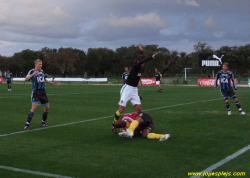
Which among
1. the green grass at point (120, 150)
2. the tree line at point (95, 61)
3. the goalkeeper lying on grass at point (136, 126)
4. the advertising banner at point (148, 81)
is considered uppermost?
the tree line at point (95, 61)

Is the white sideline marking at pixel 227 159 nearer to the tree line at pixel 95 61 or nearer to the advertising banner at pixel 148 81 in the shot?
the advertising banner at pixel 148 81

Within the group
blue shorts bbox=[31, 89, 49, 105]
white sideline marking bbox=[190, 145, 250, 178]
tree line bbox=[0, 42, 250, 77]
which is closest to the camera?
white sideline marking bbox=[190, 145, 250, 178]

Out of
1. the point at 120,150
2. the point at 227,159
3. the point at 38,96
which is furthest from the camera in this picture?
the point at 38,96

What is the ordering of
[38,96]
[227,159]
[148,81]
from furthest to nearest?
[148,81], [38,96], [227,159]

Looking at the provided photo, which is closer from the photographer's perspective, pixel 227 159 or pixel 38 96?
pixel 227 159

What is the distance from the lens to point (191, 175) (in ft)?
17.6

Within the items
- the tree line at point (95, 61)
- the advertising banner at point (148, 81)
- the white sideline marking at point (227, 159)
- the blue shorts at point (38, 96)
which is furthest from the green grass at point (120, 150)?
the tree line at point (95, 61)

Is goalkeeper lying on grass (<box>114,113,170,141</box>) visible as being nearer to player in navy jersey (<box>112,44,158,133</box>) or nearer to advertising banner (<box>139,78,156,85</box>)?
player in navy jersey (<box>112,44,158,133</box>)

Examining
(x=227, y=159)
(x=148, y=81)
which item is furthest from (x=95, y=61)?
(x=227, y=159)

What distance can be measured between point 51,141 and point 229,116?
7339 millimetres

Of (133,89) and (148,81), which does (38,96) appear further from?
(148,81)

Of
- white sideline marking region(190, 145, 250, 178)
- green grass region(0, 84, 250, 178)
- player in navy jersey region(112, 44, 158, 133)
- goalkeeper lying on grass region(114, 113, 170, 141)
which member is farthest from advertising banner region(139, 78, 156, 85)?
white sideline marking region(190, 145, 250, 178)

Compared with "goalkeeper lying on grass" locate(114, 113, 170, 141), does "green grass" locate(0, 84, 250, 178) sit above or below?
below

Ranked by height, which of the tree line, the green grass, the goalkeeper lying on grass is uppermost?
the tree line
